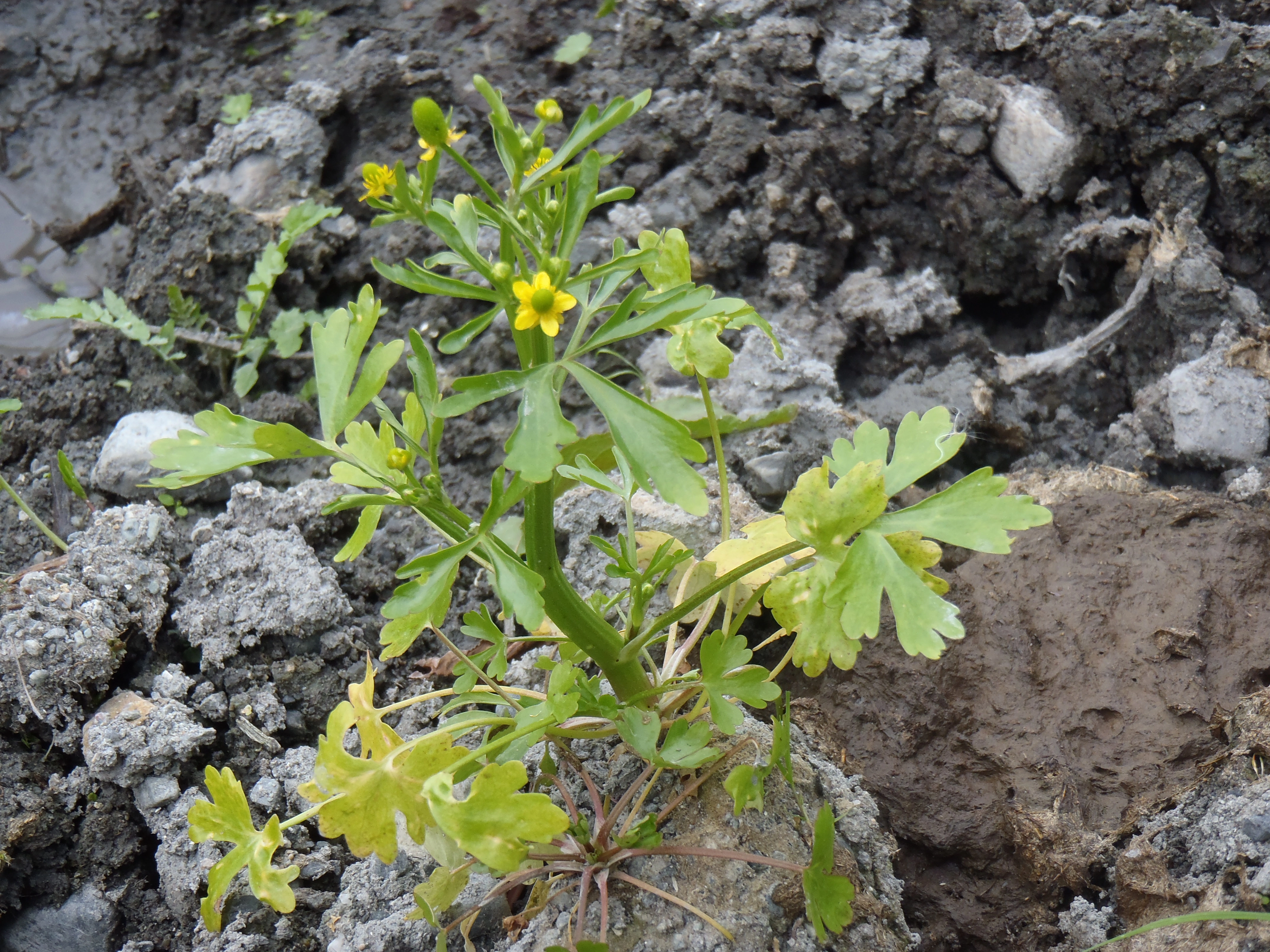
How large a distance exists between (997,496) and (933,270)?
4.91ft

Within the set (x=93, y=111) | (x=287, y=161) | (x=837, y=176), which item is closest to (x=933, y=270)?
(x=837, y=176)

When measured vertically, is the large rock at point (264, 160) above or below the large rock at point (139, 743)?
above

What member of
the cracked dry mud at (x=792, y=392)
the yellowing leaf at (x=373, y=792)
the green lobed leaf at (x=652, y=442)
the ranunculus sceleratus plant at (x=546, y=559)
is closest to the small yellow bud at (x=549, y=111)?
the ranunculus sceleratus plant at (x=546, y=559)

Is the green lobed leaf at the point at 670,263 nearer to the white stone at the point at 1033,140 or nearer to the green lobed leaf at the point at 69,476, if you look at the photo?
the white stone at the point at 1033,140

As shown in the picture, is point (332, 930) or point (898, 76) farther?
point (898, 76)

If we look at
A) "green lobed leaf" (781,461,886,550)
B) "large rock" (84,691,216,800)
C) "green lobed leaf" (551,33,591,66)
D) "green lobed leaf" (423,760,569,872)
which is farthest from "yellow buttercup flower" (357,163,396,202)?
"green lobed leaf" (551,33,591,66)

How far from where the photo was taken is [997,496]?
1401mm

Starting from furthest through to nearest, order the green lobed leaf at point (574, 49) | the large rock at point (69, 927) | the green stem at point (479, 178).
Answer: the green lobed leaf at point (574, 49)
the large rock at point (69, 927)
the green stem at point (479, 178)

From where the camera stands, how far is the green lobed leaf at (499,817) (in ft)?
4.08

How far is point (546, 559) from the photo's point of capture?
1.49 metres

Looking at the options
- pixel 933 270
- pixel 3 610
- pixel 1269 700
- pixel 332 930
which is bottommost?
pixel 1269 700

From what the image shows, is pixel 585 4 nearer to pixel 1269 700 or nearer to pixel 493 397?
pixel 493 397

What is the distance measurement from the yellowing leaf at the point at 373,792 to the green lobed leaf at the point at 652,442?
54 cm

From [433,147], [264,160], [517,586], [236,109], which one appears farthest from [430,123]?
[236,109]
